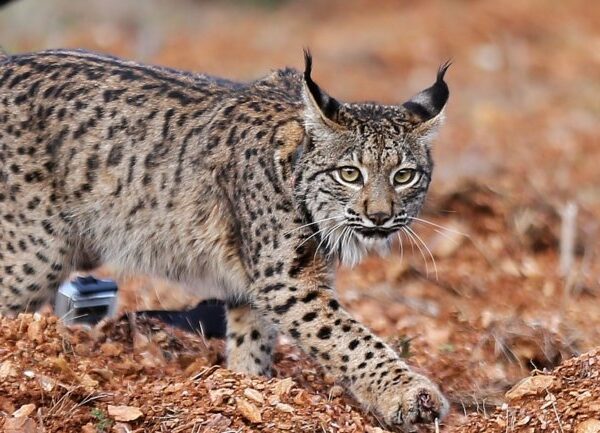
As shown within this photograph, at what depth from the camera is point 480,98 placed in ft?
54.9

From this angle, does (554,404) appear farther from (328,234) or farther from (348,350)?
(328,234)

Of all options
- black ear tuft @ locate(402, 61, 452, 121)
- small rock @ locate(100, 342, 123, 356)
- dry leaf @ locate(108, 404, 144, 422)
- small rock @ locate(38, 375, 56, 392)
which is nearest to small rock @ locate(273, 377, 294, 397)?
dry leaf @ locate(108, 404, 144, 422)

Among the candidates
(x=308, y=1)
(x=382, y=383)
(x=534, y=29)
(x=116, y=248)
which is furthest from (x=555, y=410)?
(x=308, y=1)

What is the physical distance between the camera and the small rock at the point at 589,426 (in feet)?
18.5

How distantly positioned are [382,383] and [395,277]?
3.84m

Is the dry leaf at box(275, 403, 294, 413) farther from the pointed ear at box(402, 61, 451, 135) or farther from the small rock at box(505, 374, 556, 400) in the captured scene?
the pointed ear at box(402, 61, 451, 135)

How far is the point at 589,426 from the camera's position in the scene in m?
5.66

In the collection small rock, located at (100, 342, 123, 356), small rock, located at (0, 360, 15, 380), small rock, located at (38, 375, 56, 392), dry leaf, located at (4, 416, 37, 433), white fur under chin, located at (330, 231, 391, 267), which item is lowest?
dry leaf, located at (4, 416, 37, 433)

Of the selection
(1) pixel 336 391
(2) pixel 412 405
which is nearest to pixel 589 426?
(2) pixel 412 405

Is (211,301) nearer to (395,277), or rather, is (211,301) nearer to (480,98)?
(395,277)

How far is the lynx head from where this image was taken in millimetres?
6441

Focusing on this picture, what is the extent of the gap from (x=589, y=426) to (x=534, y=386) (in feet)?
1.28

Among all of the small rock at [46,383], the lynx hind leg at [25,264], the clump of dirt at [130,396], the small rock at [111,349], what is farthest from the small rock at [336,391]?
the lynx hind leg at [25,264]

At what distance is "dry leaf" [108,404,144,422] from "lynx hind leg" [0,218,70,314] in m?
1.66
